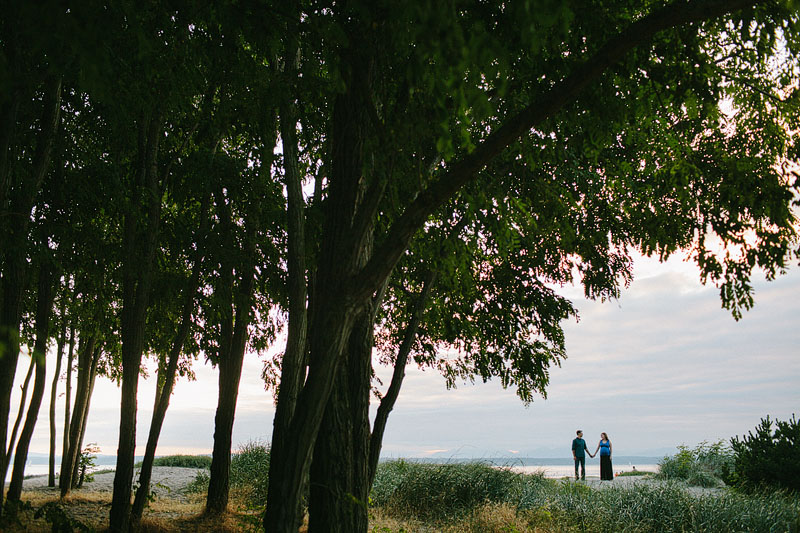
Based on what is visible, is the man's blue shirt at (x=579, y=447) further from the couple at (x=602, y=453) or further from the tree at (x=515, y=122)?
the tree at (x=515, y=122)

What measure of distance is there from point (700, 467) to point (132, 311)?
1458cm

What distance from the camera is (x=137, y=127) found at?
8680mm

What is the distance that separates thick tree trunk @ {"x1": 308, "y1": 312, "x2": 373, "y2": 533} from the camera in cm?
514

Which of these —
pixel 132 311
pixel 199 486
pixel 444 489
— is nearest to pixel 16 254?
pixel 132 311

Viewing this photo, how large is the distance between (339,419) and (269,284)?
4.36 metres

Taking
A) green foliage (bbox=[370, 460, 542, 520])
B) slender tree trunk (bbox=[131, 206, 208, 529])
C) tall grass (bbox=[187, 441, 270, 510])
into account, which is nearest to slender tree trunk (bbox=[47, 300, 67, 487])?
tall grass (bbox=[187, 441, 270, 510])

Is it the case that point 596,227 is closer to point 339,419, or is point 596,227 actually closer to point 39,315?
point 339,419

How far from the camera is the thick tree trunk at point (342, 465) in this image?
5137 millimetres

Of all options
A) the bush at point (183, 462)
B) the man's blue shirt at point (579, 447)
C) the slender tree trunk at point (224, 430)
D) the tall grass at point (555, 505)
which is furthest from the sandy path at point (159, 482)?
the man's blue shirt at point (579, 447)

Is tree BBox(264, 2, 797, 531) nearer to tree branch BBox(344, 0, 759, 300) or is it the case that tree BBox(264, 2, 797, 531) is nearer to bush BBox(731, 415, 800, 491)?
tree branch BBox(344, 0, 759, 300)

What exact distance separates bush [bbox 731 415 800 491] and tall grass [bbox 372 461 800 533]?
196cm

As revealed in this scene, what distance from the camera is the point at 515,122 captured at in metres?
3.67

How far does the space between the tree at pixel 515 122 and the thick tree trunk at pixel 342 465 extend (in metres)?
0.09

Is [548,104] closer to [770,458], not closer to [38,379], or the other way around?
[38,379]
